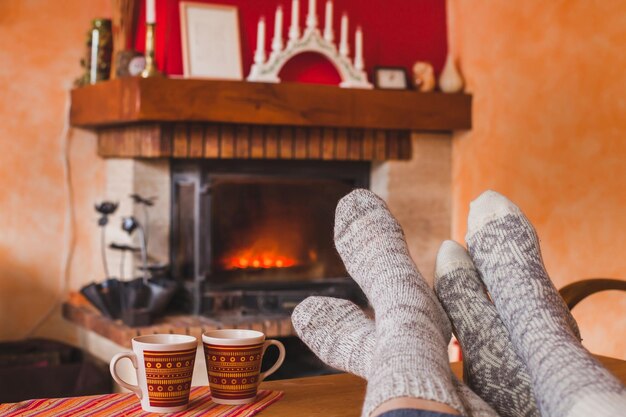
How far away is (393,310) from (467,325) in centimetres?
14

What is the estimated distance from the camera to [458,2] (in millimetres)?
3264

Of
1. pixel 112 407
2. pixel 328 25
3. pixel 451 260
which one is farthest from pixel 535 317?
pixel 328 25

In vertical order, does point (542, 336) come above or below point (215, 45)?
below

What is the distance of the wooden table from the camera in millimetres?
867

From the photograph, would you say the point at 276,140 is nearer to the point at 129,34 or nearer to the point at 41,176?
the point at 129,34

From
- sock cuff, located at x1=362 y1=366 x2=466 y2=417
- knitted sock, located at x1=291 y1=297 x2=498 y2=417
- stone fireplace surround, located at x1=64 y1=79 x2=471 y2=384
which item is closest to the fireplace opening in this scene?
stone fireplace surround, located at x1=64 y1=79 x2=471 y2=384

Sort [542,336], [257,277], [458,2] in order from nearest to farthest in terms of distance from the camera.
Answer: [542,336] → [257,277] → [458,2]

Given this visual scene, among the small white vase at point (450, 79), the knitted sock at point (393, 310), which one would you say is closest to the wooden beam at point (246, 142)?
the small white vase at point (450, 79)

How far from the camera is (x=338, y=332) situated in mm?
947

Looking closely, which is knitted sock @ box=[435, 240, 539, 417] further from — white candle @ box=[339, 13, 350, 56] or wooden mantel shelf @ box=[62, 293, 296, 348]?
white candle @ box=[339, 13, 350, 56]

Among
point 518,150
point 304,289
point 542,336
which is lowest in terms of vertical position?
point 304,289

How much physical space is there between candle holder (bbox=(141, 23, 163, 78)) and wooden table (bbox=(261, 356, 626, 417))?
1.83 metres

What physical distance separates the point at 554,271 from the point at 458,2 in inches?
44.7

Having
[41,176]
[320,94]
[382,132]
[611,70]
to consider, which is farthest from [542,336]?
[41,176]
